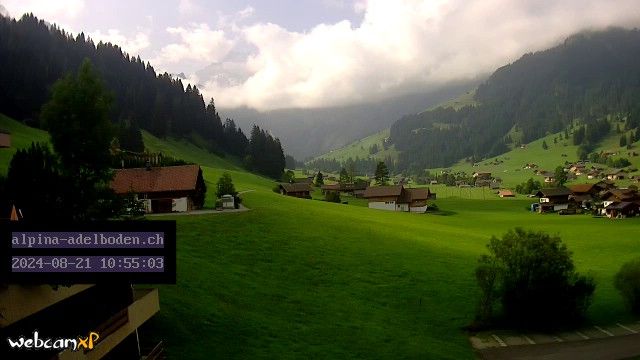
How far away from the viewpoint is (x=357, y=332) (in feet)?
128

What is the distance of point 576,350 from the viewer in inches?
1641

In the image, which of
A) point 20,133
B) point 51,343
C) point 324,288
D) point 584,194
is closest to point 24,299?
point 51,343

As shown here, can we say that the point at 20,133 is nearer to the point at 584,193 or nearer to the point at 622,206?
the point at 622,206

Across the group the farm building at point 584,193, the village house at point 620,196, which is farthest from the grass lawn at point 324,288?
the farm building at point 584,193

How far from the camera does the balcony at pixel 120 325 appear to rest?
65.2 ft

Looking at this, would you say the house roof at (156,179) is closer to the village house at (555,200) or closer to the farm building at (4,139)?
the farm building at (4,139)

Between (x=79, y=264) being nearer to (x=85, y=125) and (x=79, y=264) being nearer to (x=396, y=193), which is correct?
(x=85, y=125)

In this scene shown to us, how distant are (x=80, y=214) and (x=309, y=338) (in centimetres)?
1757

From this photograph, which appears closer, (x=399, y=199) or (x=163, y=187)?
(x=163, y=187)

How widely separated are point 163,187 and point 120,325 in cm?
5312

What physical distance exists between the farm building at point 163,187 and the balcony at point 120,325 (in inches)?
1798

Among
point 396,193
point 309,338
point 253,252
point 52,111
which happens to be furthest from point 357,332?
point 396,193

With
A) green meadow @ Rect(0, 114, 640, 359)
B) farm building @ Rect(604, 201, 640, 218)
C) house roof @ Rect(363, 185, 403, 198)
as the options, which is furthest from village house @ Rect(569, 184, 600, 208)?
green meadow @ Rect(0, 114, 640, 359)

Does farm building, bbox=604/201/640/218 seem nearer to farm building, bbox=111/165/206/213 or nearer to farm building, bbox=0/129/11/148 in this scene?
farm building, bbox=111/165/206/213
